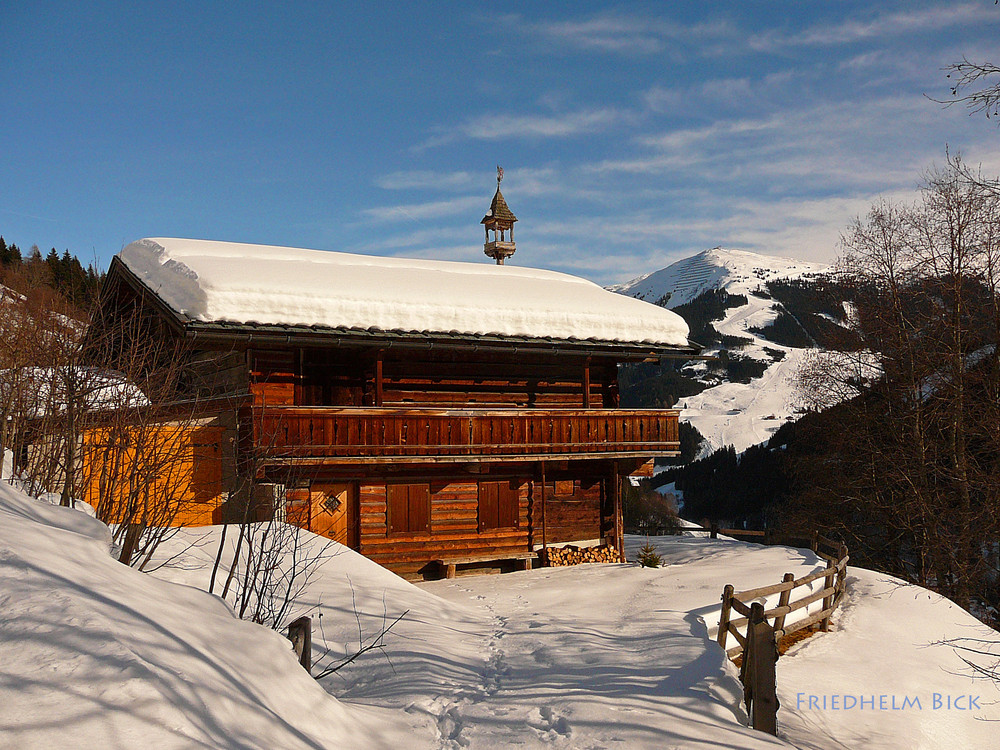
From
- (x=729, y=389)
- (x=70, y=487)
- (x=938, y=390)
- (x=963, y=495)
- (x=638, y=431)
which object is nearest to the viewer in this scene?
(x=70, y=487)

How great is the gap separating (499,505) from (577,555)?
2.58 meters

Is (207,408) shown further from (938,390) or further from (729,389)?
(729,389)

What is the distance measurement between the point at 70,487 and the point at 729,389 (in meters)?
182

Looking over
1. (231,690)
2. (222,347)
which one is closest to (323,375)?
(222,347)

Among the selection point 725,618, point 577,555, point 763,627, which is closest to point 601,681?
point 763,627

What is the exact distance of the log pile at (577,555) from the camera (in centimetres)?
1892

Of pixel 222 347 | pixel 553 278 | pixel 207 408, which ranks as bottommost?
pixel 207 408

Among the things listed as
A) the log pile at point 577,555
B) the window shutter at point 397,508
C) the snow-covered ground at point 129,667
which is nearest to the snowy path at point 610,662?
the log pile at point 577,555

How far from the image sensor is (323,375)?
17047mm

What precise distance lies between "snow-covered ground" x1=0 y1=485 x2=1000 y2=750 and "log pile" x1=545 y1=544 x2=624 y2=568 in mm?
1907

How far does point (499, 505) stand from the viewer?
18.5 m

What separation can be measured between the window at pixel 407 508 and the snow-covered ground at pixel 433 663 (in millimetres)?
1453

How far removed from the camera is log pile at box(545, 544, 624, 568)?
1892cm

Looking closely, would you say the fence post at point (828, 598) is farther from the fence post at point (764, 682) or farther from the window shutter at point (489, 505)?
the window shutter at point (489, 505)
